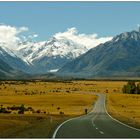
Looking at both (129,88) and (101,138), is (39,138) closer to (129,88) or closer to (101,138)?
(101,138)

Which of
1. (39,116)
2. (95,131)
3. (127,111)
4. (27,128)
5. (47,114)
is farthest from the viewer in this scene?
(127,111)

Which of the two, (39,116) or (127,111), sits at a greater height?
(39,116)

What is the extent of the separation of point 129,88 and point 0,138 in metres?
154

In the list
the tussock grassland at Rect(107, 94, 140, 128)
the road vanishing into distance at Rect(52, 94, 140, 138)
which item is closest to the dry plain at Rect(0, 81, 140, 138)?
the tussock grassland at Rect(107, 94, 140, 128)

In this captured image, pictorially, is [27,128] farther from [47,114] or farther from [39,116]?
[47,114]

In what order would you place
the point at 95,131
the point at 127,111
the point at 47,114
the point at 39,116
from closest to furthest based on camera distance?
the point at 95,131 < the point at 39,116 < the point at 47,114 < the point at 127,111

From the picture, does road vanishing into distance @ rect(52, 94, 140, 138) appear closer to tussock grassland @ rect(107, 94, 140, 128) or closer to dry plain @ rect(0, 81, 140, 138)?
dry plain @ rect(0, 81, 140, 138)

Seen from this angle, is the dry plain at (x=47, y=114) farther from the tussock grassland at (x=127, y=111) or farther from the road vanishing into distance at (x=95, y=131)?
the road vanishing into distance at (x=95, y=131)

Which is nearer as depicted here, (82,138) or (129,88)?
(82,138)

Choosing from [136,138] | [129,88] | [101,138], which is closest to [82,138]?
[101,138]

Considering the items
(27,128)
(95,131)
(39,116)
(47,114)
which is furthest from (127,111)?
(95,131)

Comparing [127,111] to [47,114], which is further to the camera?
[127,111]

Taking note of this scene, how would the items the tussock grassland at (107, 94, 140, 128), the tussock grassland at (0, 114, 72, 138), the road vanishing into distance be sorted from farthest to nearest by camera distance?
the tussock grassland at (107, 94, 140, 128) → the road vanishing into distance → the tussock grassland at (0, 114, 72, 138)

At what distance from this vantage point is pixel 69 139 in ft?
104
